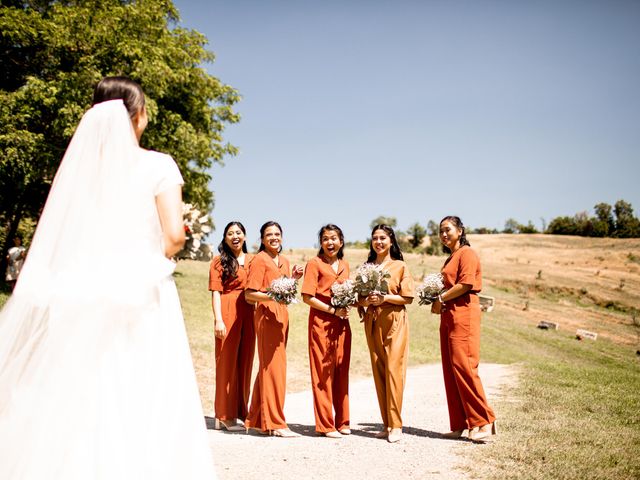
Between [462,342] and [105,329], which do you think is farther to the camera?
[462,342]

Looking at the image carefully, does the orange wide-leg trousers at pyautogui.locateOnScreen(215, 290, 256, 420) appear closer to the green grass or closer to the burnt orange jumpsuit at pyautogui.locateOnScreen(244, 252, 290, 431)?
the burnt orange jumpsuit at pyautogui.locateOnScreen(244, 252, 290, 431)

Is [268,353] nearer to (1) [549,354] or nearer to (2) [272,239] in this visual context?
(2) [272,239]

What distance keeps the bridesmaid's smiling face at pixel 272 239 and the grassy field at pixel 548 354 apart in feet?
12.0

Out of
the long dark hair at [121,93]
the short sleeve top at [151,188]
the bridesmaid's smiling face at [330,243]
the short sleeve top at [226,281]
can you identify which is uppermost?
the long dark hair at [121,93]

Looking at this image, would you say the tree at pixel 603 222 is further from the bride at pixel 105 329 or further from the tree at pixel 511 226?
the bride at pixel 105 329

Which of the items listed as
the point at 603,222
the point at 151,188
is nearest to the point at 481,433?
the point at 151,188

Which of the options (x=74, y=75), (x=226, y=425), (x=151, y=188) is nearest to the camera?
(x=151, y=188)

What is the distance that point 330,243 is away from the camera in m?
7.24

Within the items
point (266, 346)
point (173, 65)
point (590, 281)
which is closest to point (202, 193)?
point (173, 65)

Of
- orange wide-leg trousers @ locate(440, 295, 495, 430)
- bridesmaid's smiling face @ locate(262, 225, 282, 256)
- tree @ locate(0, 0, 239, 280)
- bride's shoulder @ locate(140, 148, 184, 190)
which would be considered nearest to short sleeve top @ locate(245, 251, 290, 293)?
bridesmaid's smiling face @ locate(262, 225, 282, 256)

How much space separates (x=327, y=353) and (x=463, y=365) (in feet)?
5.85

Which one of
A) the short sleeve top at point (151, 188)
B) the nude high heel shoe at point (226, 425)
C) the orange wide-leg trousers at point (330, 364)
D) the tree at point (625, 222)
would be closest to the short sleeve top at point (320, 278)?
the orange wide-leg trousers at point (330, 364)

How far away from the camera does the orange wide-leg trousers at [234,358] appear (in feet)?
25.0

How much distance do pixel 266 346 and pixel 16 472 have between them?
4514 millimetres
